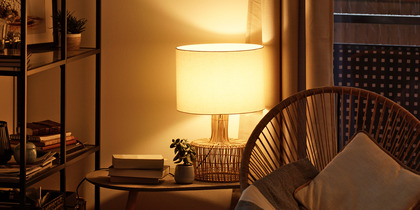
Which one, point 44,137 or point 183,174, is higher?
point 44,137

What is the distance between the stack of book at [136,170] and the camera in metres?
2.51

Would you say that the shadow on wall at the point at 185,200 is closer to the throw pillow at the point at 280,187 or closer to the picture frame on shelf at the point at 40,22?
the throw pillow at the point at 280,187

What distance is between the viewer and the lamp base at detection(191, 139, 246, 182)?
2539 mm

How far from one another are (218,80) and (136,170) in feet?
1.71

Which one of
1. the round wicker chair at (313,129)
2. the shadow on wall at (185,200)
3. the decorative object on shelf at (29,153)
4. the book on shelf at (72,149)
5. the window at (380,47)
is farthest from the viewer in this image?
the shadow on wall at (185,200)

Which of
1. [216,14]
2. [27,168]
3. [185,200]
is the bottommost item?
[185,200]

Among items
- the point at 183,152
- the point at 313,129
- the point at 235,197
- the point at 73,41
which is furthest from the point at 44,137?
the point at 313,129

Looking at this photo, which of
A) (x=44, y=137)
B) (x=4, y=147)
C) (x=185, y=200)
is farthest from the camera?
(x=185, y=200)

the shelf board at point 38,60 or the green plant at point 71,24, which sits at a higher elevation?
the green plant at point 71,24

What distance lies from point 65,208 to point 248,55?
3.28 ft

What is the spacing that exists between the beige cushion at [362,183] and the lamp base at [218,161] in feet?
1.59

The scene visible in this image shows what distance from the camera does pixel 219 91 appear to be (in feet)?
8.07

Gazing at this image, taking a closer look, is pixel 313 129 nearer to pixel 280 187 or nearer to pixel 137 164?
pixel 280 187

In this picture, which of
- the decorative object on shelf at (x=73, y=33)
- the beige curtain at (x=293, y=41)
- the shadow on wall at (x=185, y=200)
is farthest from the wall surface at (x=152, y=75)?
the decorative object on shelf at (x=73, y=33)
